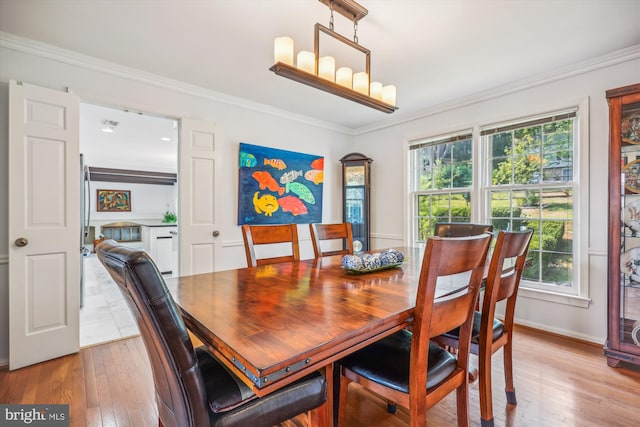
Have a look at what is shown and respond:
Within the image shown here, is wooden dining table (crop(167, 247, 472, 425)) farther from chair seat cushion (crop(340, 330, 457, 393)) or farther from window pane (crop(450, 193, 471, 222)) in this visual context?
window pane (crop(450, 193, 471, 222))

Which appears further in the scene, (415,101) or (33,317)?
(415,101)

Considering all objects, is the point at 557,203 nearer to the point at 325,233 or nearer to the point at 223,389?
the point at 325,233

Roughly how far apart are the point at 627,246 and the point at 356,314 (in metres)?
2.43

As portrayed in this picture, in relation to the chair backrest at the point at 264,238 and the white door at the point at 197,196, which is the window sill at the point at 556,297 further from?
the white door at the point at 197,196

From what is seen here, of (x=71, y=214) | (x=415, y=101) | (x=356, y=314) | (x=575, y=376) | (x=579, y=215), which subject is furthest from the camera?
(x=415, y=101)

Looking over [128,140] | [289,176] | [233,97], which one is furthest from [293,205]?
[128,140]

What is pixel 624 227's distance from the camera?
2176 mm

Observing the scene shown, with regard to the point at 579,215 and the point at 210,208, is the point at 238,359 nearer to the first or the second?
the point at 210,208

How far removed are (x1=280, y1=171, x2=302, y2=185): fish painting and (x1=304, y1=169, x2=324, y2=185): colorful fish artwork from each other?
0.16 meters

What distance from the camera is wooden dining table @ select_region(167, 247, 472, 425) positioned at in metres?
0.77

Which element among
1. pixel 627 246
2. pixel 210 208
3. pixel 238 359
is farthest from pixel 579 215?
pixel 210 208

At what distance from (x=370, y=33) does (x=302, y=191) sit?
7.24 ft

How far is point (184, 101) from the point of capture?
10.0 ft

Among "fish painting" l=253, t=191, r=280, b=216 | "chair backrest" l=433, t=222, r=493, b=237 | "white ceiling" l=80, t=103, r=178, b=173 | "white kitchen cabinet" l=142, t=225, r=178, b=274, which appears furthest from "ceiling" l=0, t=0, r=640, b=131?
"white kitchen cabinet" l=142, t=225, r=178, b=274
